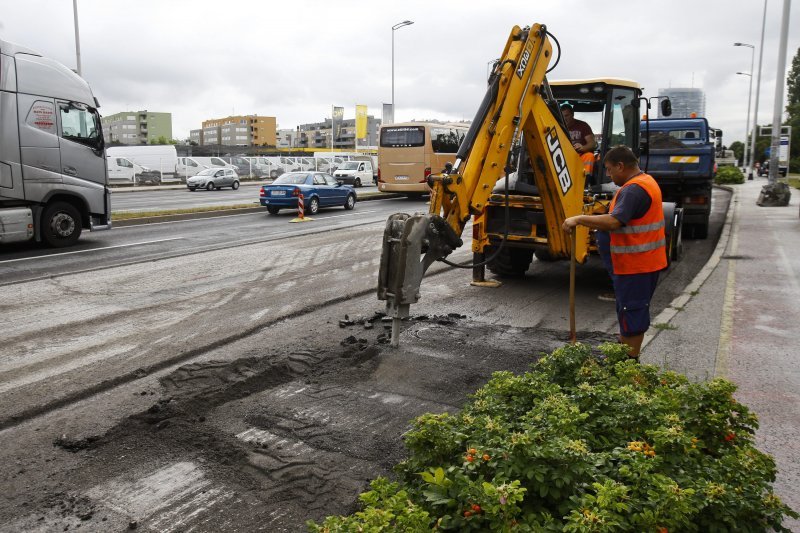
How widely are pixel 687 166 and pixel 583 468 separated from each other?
1381 cm

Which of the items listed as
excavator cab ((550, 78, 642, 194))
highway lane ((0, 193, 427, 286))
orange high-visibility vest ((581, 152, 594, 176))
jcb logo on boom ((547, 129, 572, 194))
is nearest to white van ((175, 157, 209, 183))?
highway lane ((0, 193, 427, 286))

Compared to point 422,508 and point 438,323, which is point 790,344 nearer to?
point 438,323

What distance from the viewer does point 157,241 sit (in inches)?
588

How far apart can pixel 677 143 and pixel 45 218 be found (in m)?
14.0

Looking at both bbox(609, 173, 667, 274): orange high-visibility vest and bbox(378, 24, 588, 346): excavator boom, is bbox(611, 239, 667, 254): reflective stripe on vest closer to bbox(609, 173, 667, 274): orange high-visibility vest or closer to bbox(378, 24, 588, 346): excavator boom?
bbox(609, 173, 667, 274): orange high-visibility vest

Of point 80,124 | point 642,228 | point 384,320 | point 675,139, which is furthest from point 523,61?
point 80,124

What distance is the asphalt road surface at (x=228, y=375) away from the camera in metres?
3.86

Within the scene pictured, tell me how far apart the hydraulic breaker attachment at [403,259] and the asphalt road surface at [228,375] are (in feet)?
2.01

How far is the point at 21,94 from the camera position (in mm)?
12969

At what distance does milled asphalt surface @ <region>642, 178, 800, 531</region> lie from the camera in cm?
472

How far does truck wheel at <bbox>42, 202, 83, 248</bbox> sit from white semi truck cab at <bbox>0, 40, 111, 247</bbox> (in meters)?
0.02

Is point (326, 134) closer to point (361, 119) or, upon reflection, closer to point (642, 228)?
point (361, 119)

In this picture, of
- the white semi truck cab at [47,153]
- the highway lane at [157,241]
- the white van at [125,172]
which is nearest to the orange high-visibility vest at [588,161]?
the highway lane at [157,241]

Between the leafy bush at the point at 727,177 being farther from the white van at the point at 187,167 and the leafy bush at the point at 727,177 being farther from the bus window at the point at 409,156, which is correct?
the white van at the point at 187,167
